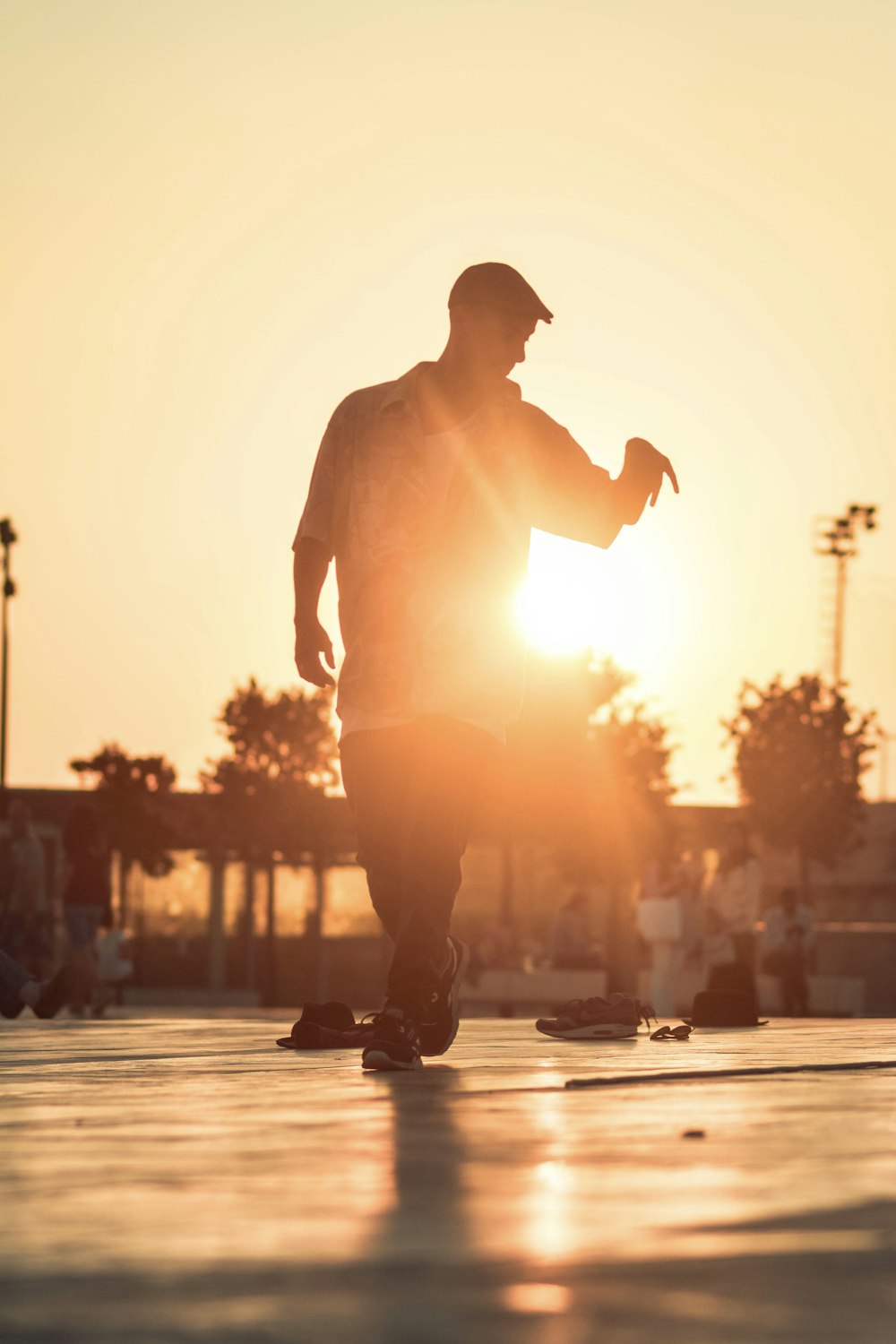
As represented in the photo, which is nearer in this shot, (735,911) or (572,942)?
(735,911)

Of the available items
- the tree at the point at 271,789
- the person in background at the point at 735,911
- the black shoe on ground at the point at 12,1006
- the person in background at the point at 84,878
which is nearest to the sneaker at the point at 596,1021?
the black shoe on ground at the point at 12,1006

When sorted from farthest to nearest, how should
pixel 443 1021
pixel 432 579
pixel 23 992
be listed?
pixel 23 992 < pixel 432 579 < pixel 443 1021

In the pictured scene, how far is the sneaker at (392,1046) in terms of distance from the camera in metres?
4.75

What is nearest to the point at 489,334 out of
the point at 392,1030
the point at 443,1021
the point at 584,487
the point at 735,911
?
the point at 584,487

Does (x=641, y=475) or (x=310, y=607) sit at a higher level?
(x=641, y=475)

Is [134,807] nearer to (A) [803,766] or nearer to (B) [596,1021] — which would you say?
(A) [803,766]

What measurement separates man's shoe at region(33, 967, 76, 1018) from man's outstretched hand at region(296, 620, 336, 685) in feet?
8.68

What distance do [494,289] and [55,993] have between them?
373 centimetres

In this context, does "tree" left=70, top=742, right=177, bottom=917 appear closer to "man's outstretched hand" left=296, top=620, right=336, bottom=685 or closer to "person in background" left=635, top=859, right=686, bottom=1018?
"person in background" left=635, top=859, right=686, bottom=1018

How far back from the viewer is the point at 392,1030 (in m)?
4.81

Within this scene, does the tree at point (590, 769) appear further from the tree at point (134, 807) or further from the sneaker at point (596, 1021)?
the sneaker at point (596, 1021)

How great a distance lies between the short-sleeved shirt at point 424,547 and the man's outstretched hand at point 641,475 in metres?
0.27

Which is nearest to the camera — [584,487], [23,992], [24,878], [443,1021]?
[443,1021]

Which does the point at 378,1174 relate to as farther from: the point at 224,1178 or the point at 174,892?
the point at 174,892
